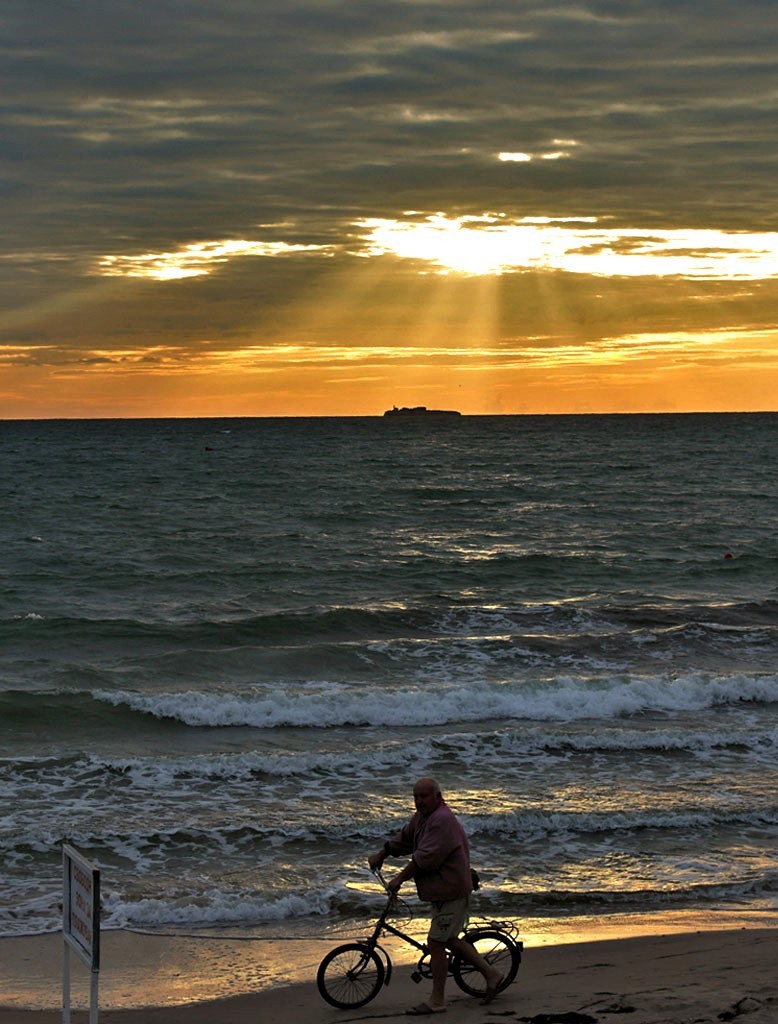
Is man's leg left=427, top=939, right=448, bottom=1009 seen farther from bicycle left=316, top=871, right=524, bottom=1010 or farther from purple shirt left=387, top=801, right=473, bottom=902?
purple shirt left=387, top=801, right=473, bottom=902

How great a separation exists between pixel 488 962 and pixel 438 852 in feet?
4.06

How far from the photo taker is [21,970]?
9.82 m

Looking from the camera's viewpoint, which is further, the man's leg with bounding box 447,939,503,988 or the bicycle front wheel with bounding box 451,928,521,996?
the bicycle front wheel with bounding box 451,928,521,996

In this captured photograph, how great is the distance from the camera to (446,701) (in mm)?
19406

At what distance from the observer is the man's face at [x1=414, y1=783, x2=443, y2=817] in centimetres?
826

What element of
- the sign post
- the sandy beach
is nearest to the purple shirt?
the sandy beach

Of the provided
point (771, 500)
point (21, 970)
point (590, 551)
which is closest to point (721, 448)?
point (771, 500)

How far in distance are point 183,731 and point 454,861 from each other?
10.5 metres

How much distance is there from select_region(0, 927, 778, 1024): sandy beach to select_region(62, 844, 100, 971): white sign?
6.99ft

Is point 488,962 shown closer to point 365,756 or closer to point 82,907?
point 82,907

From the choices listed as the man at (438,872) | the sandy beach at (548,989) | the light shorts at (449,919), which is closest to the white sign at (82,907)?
the sandy beach at (548,989)

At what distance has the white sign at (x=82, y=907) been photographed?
21.8ft

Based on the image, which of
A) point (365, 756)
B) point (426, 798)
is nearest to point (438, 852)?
point (426, 798)

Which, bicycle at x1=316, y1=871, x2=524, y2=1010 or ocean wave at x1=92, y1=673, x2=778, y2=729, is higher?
bicycle at x1=316, y1=871, x2=524, y2=1010
